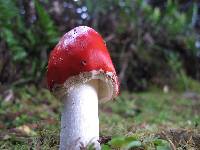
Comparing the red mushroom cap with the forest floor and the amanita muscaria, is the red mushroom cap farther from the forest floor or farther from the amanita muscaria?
the forest floor

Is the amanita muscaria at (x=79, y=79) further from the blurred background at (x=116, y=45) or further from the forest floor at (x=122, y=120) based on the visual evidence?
the blurred background at (x=116, y=45)

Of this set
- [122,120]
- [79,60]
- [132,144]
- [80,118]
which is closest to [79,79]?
[79,60]

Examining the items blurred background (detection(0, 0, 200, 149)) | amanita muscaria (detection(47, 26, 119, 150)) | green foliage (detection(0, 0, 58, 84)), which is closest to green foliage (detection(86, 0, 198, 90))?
blurred background (detection(0, 0, 200, 149))

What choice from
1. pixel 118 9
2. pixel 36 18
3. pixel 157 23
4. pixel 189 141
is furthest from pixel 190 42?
pixel 189 141

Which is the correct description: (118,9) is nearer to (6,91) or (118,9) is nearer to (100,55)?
(6,91)

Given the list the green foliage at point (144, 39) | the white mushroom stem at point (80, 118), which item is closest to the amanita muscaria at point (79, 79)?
the white mushroom stem at point (80, 118)

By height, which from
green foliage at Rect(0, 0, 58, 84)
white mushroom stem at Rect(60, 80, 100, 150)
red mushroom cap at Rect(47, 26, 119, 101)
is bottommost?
white mushroom stem at Rect(60, 80, 100, 150)
